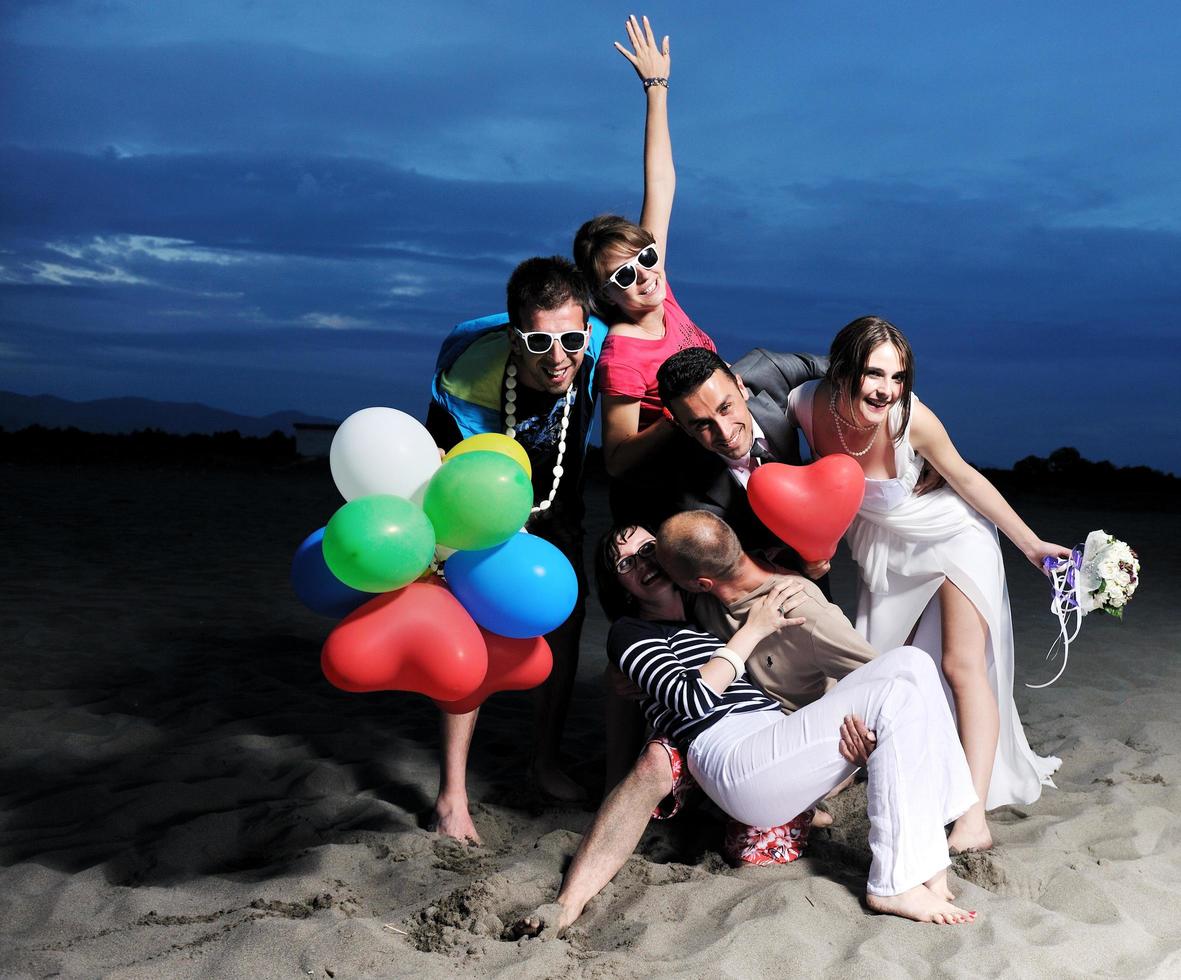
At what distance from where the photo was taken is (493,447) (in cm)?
266

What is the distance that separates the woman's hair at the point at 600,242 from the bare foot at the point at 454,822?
1569mm

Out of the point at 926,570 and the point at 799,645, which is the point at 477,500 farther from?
the point at 926,570

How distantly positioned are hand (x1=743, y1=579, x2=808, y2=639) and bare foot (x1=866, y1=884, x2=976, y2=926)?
685mm

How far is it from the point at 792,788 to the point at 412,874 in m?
1.04

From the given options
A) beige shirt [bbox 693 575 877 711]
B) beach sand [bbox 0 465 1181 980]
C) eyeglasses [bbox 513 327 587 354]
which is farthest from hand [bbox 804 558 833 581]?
eyeglasses [bbox 513 327 587 354]

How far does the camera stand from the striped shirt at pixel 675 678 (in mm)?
2621

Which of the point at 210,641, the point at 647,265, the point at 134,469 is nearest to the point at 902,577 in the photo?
the point at 647,265

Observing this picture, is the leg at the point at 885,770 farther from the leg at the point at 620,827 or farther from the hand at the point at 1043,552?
the hand at the point at 1043,552

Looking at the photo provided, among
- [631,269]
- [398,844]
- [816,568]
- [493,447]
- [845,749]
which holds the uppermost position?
[631,269]

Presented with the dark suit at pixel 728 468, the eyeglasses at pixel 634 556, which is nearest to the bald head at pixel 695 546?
the eyeglasses at pixel 634 556

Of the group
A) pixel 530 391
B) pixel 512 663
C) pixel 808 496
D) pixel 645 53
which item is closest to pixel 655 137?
pixel 645 53

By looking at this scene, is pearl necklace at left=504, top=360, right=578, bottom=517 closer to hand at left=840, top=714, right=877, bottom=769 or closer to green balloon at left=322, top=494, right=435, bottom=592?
green balloon at left=322, top=494, right=435, bottom=592

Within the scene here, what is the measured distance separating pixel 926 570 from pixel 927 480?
271 mm

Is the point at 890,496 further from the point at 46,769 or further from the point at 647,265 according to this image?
the point at 46,769
